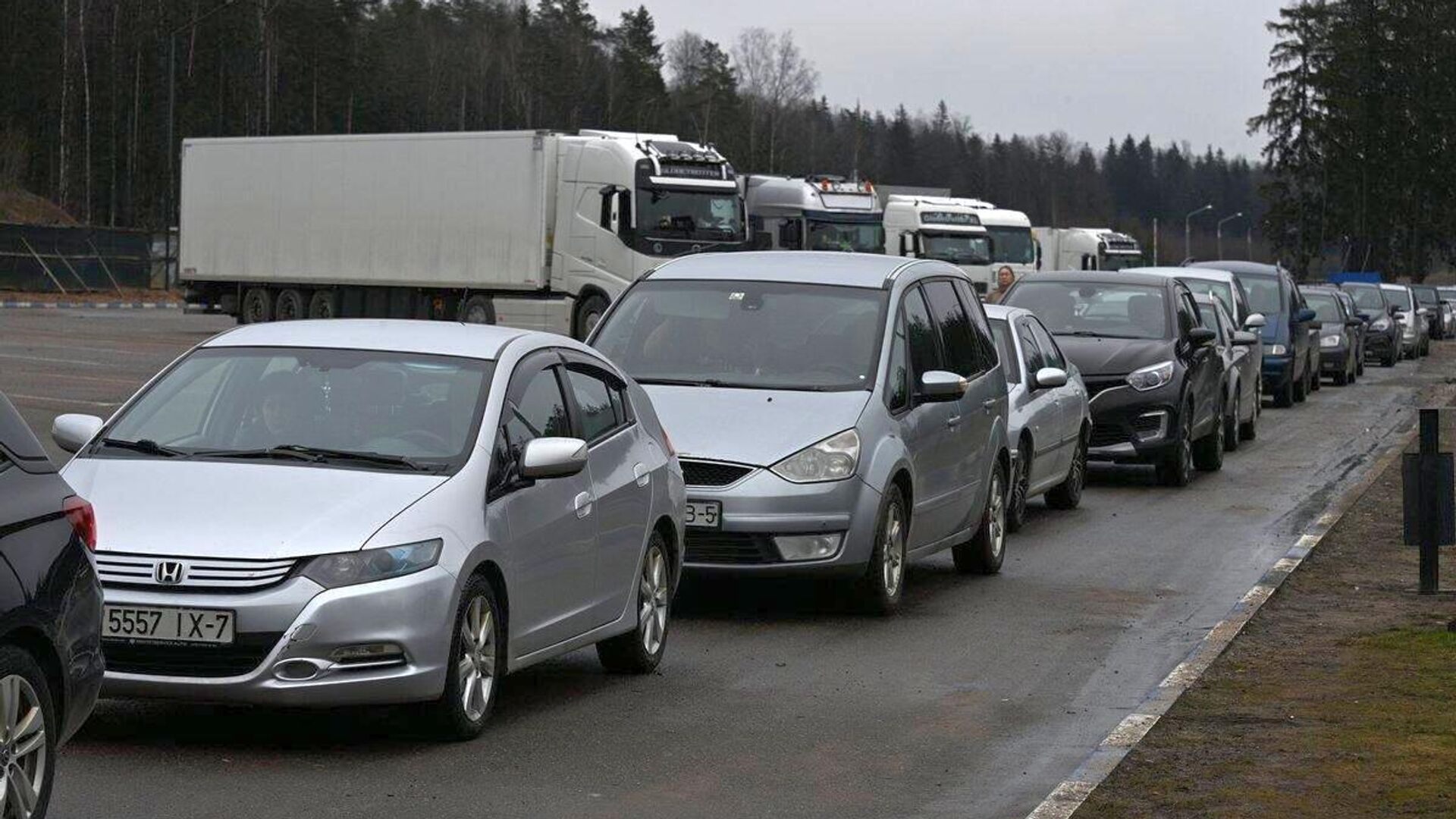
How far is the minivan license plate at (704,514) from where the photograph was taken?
10930 millimetres

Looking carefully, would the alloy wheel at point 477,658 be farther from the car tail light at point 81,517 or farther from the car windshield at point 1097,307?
the car windshield at point 1097,307

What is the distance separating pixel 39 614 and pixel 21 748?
34 centimetres

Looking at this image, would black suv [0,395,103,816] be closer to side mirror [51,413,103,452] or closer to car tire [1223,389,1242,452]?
side mirror [51,413,103,452]

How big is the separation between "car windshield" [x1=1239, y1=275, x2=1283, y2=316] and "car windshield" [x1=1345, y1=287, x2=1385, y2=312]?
19.9 metres

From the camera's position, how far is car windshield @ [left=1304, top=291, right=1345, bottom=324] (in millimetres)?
40250

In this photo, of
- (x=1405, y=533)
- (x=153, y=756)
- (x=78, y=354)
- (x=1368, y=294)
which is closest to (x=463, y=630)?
(x=153, y=756)

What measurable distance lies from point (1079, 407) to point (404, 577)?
35.9ft

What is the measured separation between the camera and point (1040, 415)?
16156 mm

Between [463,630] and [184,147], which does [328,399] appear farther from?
[184,147]

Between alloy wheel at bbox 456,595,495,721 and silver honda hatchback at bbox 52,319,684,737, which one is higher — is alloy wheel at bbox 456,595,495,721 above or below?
below

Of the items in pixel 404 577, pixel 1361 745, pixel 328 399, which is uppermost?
pixel 328 399

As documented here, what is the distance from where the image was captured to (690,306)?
493 inches

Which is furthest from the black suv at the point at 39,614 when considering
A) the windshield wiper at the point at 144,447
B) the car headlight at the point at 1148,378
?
the car headlight at the point at 1148,378

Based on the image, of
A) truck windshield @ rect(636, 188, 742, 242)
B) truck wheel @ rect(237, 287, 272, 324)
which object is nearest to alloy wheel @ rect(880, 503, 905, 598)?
truck windshield @ rect(636, 188, 742, 242)
